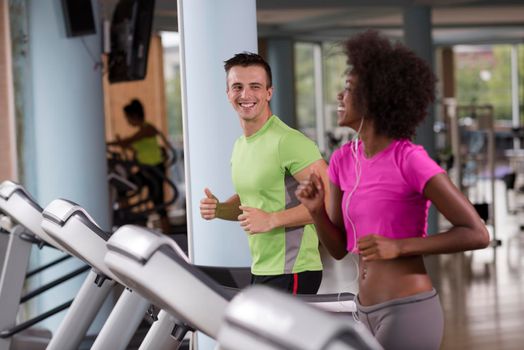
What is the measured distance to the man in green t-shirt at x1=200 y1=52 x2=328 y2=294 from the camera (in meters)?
2.91

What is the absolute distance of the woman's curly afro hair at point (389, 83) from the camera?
2.18 meters

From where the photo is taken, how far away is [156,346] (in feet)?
8.64

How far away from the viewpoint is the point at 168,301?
1656mm

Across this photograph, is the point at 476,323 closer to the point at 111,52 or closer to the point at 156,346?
the point at 111,52

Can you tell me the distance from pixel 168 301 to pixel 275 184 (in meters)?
1.30

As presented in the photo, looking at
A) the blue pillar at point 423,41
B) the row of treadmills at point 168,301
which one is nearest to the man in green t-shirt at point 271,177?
the row of treadmills at point 168,301

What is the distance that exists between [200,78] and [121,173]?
560 cm

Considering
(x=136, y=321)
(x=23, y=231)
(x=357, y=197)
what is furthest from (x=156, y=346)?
(x=23, y=231)

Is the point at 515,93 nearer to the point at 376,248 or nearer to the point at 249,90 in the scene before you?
the point at 249,90

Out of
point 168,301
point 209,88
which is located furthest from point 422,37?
point 168,301

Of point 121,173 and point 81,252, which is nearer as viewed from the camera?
point 81,252

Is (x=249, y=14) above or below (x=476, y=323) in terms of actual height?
above

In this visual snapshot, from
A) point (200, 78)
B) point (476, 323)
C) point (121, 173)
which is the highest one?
point (200, 78)

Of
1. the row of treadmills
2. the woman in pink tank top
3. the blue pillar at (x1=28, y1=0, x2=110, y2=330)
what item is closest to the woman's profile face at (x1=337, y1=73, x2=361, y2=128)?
the woman in pink tank top
